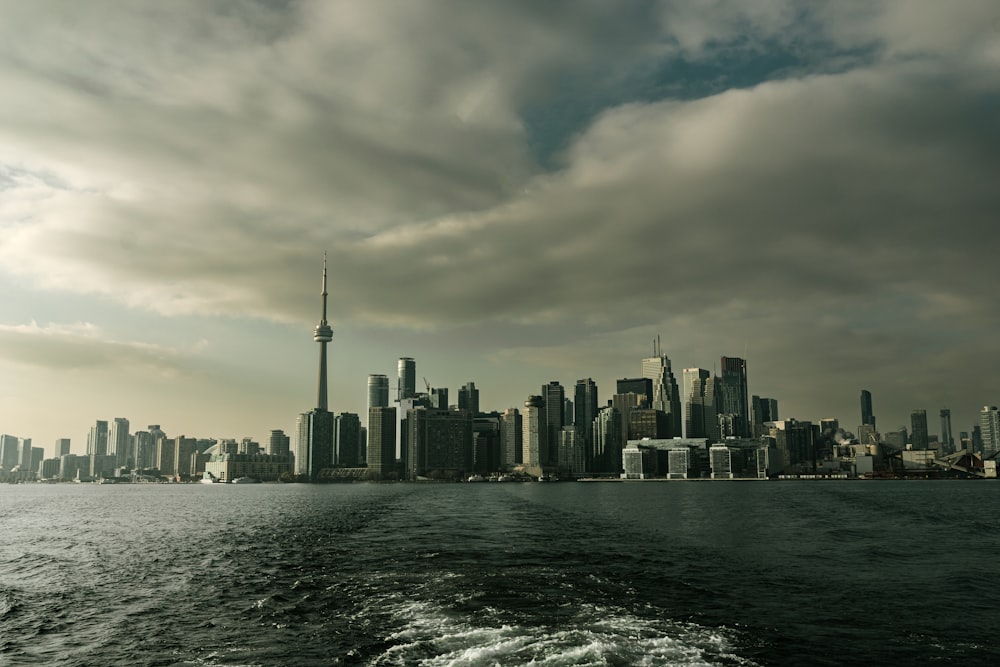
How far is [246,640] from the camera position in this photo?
36.9m

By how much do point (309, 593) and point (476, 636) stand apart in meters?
18.9

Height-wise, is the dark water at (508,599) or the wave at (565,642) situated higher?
the wave at (565,642)

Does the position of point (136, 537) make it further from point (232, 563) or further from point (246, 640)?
point (246, 640)

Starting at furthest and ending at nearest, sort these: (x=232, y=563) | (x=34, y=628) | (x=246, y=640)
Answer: (x=232, y=563) < (x=34, y=628) < (x=246, y=640)

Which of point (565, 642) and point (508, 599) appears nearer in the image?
point (565, 642)

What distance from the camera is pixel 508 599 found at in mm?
44719

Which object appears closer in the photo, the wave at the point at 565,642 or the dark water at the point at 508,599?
the wave at the point at 565,642

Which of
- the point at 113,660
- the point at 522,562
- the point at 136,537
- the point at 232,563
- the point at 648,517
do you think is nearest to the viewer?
the point at 113,660

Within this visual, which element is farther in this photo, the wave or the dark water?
the dark water

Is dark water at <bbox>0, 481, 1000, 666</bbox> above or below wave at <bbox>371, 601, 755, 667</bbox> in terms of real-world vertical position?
below

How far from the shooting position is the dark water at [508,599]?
3438 cm

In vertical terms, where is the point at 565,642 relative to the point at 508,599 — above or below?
above

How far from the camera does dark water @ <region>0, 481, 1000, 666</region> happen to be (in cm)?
3438

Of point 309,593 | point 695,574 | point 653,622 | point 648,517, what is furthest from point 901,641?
point 648,517
